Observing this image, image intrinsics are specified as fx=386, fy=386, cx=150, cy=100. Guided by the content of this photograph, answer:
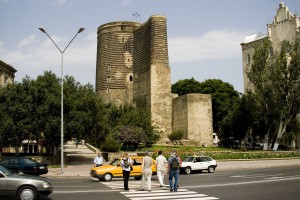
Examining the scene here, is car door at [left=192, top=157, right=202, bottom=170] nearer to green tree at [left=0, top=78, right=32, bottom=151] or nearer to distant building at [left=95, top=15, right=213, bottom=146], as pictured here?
green tree at [left=0, top=78, right=32, bottom=151]

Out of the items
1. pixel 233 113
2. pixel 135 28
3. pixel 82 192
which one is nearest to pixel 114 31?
pixel 135 28

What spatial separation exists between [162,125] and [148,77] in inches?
309

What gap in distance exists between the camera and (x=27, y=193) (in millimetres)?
11727

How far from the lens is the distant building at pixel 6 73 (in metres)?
48.9

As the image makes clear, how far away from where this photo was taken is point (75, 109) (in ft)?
101

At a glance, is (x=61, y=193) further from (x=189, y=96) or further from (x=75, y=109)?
(x=189, y=96)

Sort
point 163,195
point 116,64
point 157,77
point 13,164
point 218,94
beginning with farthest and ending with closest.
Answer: point 218,94, point 116,64, point 157,77, point 13,164, point 163,195

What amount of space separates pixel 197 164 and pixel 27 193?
15.0m

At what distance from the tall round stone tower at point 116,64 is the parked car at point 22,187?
175ft

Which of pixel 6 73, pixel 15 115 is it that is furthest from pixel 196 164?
pixel 6 73

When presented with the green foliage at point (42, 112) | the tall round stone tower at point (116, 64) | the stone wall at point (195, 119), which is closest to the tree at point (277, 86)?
the stone wall at point (195, 119)

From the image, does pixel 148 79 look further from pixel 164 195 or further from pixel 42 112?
pixel 164 195

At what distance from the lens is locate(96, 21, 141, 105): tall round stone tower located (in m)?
66.6

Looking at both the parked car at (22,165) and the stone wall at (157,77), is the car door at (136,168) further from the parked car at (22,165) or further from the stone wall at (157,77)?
the stone wall at (157,77)
